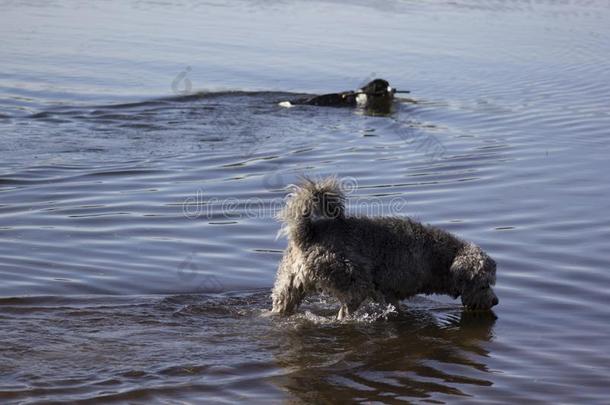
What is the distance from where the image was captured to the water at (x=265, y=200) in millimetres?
7695

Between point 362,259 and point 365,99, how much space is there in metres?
9.69

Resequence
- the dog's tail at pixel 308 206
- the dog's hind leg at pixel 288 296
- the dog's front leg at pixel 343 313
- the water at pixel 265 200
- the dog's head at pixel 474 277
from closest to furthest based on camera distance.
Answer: the water at pixel 265 200, the dog's tail at pixel 308 206, the dog's hind leg at pixel 288 296, the dog's front leg at pixel 343 313, the dog's head at pixel 474 277

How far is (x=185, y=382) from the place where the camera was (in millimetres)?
7266

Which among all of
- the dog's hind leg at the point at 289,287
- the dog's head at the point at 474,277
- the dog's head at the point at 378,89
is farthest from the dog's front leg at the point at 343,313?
the dog's head at the point at 378,89

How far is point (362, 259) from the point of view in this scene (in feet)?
27.7

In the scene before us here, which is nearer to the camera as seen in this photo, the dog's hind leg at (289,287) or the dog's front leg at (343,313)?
the dog's hind leg at (289,287)

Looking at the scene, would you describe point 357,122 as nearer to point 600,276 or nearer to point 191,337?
point 600,276

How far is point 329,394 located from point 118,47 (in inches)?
588

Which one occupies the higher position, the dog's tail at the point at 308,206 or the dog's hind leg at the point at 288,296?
the dog's tail at the point at 308,206

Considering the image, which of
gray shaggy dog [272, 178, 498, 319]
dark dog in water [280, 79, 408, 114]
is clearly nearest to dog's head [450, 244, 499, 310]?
gray shaggy dog [272, 178, 498, 319]

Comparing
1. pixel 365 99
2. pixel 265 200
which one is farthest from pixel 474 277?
pixel 365 99

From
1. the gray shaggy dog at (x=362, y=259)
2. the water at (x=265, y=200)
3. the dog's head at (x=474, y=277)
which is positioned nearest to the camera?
the water at (x=265, y=200)

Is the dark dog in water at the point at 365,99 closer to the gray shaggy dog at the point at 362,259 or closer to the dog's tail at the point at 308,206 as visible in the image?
the gray shaggy dog at the point at 362,259

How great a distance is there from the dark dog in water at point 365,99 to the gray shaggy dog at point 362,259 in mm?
8469
